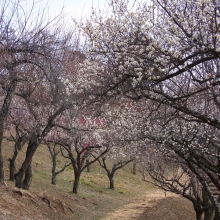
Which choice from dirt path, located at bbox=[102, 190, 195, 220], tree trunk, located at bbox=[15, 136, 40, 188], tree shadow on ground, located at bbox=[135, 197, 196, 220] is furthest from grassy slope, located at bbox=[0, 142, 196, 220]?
tree shadow on ground, located at bbox=[135, 197, 196, 220]

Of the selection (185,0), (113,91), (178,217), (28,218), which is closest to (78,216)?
(28,218)

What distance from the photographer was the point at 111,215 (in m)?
17.8

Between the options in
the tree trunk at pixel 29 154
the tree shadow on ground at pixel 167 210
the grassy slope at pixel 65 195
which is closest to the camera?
the grassy slope at pixel 65 195

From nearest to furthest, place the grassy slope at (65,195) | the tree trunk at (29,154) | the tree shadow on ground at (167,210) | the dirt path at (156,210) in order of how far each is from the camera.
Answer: the grassy slope at (65,195) → the tree trunk at (29,154) → the dirt path at (156,210) → the tree shadow on ground at (167,210)

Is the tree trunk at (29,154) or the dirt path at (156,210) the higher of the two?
the tree trunk at (29,154)

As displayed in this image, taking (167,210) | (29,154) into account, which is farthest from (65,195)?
(167,210)

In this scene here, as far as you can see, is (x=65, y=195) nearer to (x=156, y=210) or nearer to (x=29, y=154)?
(x=156, y=210)

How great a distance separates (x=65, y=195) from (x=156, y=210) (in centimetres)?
566

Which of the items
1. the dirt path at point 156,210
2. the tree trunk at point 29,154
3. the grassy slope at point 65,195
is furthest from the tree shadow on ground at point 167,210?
the tree trunk at point 29,154

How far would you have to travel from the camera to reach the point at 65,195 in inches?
738

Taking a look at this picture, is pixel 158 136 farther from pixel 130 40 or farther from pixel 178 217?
pixel 178 217

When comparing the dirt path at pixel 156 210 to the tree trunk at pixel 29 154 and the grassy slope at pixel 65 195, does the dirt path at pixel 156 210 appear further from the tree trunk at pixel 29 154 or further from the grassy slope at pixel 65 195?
the tree trunk at pixel 29 154

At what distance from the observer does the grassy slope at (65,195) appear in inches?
484

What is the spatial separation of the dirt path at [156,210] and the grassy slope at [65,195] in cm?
67
